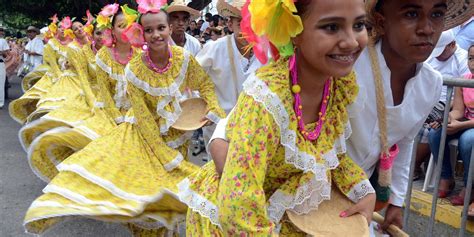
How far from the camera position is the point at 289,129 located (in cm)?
201

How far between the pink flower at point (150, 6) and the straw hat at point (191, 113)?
34.8 inches

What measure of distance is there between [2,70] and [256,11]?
527 inches

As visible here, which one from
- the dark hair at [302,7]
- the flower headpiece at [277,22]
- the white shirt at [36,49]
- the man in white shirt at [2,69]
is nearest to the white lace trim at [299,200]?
the flower headpiece at [277,22]

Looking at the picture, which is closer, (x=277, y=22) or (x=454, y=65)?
(x=277, y=22)

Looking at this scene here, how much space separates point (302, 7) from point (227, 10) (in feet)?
9.14

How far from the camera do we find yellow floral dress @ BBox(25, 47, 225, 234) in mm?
3688

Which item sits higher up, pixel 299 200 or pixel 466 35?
pixel 299 200

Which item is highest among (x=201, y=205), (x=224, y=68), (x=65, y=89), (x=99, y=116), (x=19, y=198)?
(x=201, y=205)

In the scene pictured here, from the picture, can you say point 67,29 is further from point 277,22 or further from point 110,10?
point 277,22

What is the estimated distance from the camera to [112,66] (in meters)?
5.75

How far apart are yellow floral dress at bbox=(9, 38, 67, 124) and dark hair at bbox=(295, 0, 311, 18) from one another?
303 inches

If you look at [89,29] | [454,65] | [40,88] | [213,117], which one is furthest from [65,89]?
[454,65]

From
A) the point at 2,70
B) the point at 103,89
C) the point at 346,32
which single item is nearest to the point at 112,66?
the point at 103,89

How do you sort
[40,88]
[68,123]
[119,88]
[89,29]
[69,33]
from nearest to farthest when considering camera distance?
[119,88]
[68,123]
[89,29]
[40,88]
[69,33]
